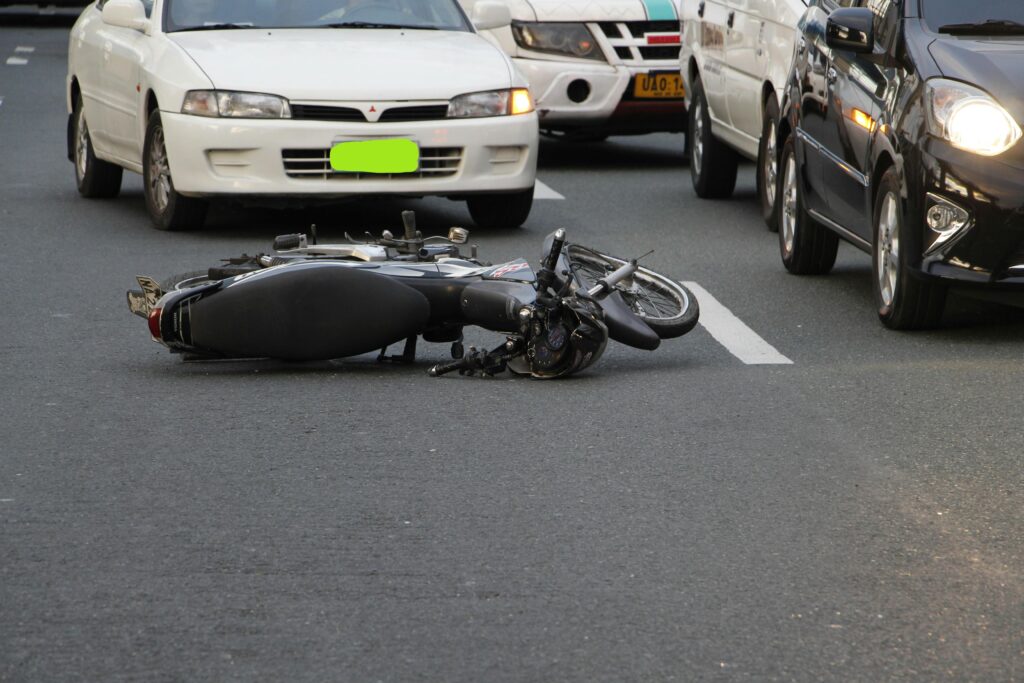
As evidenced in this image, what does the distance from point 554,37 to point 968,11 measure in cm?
659

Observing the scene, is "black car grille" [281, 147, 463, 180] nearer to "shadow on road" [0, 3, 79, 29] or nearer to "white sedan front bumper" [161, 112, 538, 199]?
"white sedan front bumper" [161, 112, 538, 199]

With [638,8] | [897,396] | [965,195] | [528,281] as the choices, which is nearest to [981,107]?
[965,195]

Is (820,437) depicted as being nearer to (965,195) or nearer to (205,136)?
(965,195)

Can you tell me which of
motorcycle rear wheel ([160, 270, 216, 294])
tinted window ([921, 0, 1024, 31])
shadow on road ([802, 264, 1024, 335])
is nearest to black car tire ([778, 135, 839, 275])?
shadow on road ([802, 264, 1024, 335])

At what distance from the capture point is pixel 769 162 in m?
10.6

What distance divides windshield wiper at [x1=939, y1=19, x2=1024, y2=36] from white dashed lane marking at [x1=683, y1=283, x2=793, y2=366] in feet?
4.62

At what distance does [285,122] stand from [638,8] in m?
4.96

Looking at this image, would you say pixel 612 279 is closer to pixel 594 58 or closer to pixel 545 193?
pixel 545 193

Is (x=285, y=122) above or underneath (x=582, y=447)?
underneath

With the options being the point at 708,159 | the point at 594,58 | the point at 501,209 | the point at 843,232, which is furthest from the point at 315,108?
the point at 594,58

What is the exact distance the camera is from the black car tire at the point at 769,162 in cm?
1048

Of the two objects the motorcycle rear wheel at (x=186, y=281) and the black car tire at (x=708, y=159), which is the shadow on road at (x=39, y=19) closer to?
the black car tire at (x=708, y=159)

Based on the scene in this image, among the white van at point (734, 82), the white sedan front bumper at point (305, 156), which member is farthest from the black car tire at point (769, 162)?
the white sedan front bumper at point (305, 156)

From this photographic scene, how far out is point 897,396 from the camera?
652 centimetres
